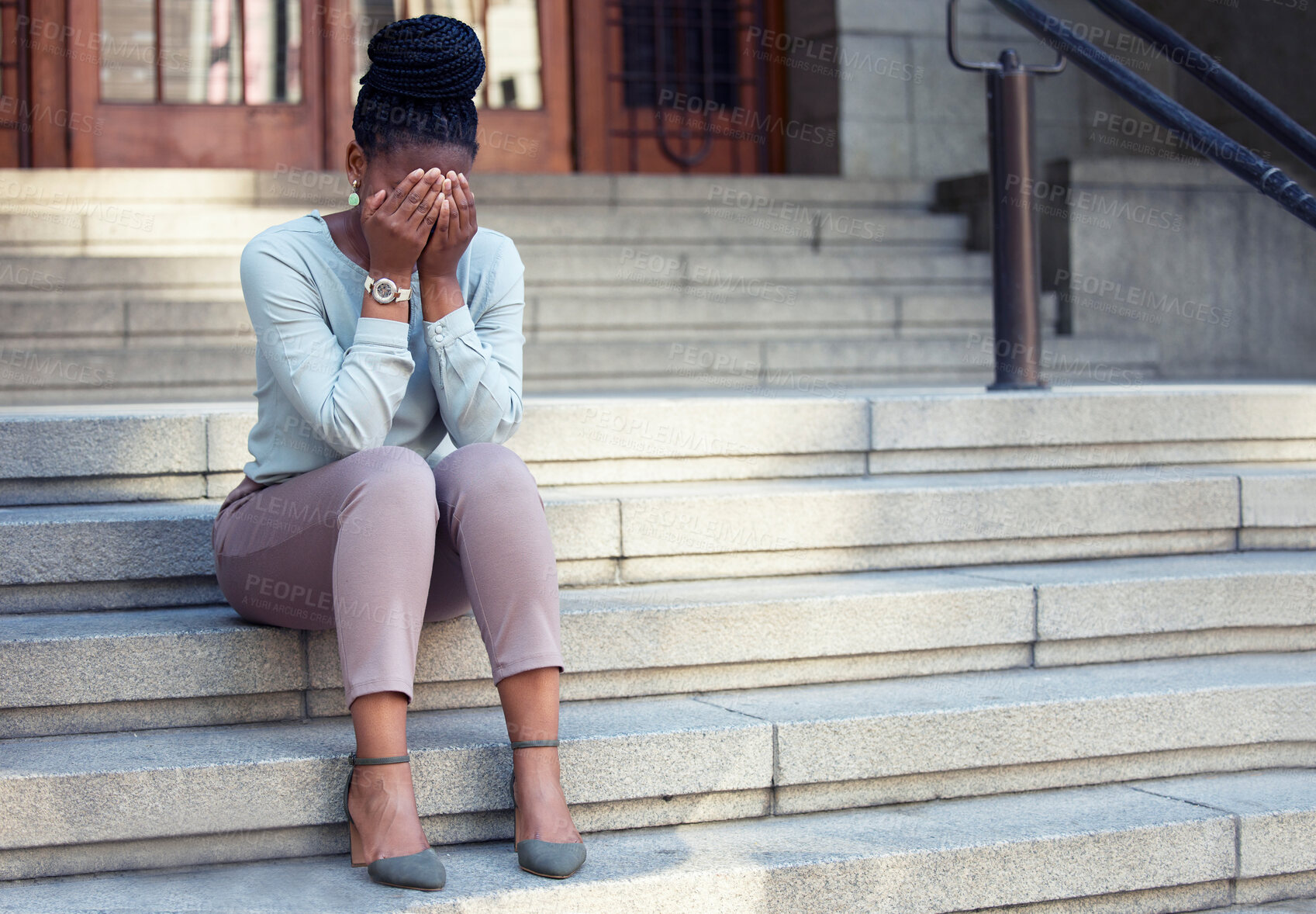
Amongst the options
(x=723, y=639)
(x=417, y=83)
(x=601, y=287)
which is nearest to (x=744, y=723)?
(x=723, y=639)

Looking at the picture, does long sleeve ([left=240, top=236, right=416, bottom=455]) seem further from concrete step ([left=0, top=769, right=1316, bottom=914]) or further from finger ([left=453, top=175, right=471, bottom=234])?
concrete step ([left=0, top=769, right=1316, bottom=914])

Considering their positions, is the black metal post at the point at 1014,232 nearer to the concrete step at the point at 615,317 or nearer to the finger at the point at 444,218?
the concrete step at the point at 615,317

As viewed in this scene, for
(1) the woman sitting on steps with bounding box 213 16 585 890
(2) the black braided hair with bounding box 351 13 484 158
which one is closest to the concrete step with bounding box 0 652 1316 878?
(1) the woman sitting on steps with bounding box 213 16 585 890

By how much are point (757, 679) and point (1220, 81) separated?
239cm

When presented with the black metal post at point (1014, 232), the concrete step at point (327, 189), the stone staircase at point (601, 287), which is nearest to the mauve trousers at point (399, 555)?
the black metal post at point (1014, 232)

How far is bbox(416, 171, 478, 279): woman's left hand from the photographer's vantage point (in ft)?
7.85

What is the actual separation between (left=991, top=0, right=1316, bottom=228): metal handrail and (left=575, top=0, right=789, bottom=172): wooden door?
11.2 feet

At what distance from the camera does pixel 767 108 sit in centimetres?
762

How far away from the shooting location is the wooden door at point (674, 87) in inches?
288

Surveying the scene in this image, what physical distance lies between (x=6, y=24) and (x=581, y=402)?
458 centimetres

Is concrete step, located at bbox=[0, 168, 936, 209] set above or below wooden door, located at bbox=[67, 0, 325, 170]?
below

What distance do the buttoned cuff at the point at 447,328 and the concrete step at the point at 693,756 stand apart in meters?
0.74

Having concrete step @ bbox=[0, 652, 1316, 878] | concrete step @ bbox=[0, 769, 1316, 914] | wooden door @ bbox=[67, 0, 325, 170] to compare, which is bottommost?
concrete step @ bbox=[0, 769, 1316, 914]

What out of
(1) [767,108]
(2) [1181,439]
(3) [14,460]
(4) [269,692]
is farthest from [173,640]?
(1) [767,108]
